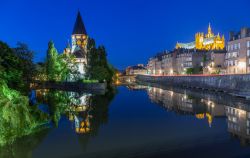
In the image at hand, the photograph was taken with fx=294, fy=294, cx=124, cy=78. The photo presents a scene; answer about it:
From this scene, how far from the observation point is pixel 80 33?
109625 mm

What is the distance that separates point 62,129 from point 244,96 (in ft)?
109

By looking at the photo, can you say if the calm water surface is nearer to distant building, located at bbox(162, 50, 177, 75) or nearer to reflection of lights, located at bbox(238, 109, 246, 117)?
reflection of lights, located at bbox(238, 109, 246, 117)

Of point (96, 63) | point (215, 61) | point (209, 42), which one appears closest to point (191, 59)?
point (215, 61)

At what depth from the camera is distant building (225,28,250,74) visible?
7962 cm

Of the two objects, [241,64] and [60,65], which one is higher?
[241,64]

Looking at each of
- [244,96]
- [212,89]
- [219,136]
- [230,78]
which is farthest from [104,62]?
[219,136]

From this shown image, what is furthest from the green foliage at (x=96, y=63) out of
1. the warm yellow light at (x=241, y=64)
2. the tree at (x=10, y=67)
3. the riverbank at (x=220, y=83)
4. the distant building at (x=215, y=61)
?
the tree at (x=10, y=67)

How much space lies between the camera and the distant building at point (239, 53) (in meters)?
79.6

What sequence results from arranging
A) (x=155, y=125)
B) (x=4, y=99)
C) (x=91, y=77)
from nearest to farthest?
(x=4, y=99) < (x=155, y=125) < (x=91, y=77)

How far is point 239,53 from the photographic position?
82.7m

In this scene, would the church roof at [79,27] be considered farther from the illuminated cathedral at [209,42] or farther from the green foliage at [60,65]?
the illuminated cathedral at [209,42]

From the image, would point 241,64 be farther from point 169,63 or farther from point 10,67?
point 169,63

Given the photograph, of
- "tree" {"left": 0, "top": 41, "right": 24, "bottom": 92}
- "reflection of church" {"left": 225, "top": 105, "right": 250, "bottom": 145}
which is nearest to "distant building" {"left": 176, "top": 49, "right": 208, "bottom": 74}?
"reflection of church" {"left": 225, "top": 105, "right": 250, "bottom": 145}

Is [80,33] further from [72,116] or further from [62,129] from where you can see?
[62,129]
